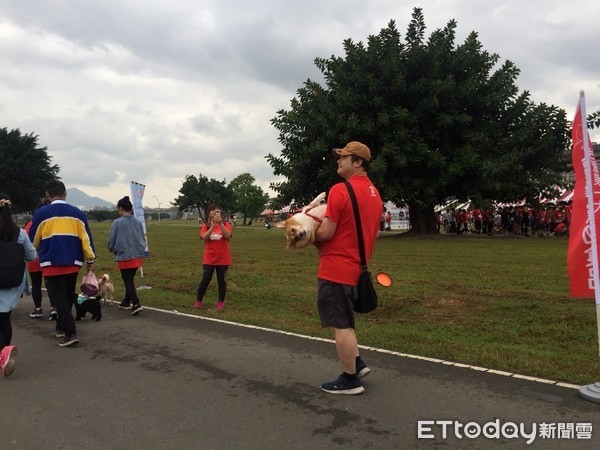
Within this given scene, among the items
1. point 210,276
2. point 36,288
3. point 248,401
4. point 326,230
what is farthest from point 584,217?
point 36,288

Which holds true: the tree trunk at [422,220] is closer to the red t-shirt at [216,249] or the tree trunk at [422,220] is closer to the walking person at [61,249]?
the red t-shirt at [216,249]

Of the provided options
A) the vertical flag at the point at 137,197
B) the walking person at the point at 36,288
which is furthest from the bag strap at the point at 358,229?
the vertical flag at the point at 137,197

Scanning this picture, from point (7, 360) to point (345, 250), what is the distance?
350cm

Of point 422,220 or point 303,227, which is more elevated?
point 422,220

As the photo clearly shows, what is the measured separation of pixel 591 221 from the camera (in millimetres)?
4059

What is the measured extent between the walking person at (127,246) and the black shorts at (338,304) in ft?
14.9

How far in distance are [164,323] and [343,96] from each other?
20180 mm

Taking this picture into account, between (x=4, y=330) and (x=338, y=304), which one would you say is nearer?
(x=338, y=304)

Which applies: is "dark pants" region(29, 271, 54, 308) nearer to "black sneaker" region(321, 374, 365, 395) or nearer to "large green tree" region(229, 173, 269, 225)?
"black sneaker" region(321, 374, 365, 395)

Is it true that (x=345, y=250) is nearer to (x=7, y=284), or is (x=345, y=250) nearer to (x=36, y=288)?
(x=7, y=284)

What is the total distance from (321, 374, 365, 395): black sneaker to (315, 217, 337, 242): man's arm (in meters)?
1.29

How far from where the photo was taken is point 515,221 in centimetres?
2833

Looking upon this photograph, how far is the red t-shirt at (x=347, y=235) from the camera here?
12.8 ft

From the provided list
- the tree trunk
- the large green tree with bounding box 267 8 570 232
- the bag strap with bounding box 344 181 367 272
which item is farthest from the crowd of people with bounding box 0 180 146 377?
the tree trunk
